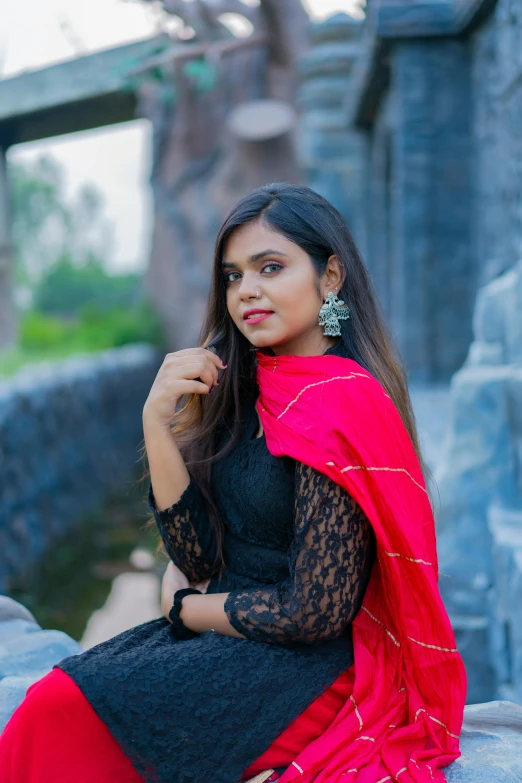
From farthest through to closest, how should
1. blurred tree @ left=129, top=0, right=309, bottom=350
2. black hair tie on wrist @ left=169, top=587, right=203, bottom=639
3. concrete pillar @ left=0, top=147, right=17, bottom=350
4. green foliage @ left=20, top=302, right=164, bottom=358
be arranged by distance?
concrete pillar @ left=0, top=147, right=17, bottom=350, green foliage @ left=20, top=302, right=164, bottom=358, blurred tree @ left=129, top=0, right=309, bottom=350, black hair tie on wrist @ left=169, top=587, right=203, bottom=639

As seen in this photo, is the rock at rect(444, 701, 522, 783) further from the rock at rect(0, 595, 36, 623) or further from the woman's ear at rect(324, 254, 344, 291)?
the rock at rect(0, 595, 36, 623)

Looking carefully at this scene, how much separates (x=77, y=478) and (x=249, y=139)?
21.1 ft

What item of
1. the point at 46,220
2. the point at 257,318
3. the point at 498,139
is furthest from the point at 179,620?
the point at 46,220

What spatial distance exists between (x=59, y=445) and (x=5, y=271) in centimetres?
777

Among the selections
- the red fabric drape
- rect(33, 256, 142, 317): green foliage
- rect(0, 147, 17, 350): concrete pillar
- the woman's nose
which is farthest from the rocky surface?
rect(33, 256, 142, 317): green foliage

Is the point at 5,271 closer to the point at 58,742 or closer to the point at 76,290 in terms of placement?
the point at 76,290

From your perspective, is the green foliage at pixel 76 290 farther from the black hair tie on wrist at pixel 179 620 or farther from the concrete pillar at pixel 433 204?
the black hair tie on wrist at pixel 179 620

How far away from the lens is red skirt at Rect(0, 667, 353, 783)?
4.36ft

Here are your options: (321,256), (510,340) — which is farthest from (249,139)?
(321,256)

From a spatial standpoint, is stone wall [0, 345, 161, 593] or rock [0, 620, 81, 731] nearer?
rock [0, 620, 81, 731]

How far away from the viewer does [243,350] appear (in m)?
1.84

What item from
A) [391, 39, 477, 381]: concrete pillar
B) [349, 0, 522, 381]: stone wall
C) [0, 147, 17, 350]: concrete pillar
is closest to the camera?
[349, 0, 522, 381]: stone wall

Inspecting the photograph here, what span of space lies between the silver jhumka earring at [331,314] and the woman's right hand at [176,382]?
0.80 feet

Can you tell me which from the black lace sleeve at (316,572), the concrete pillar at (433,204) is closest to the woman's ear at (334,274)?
the black lace sleeve at (316,572)
